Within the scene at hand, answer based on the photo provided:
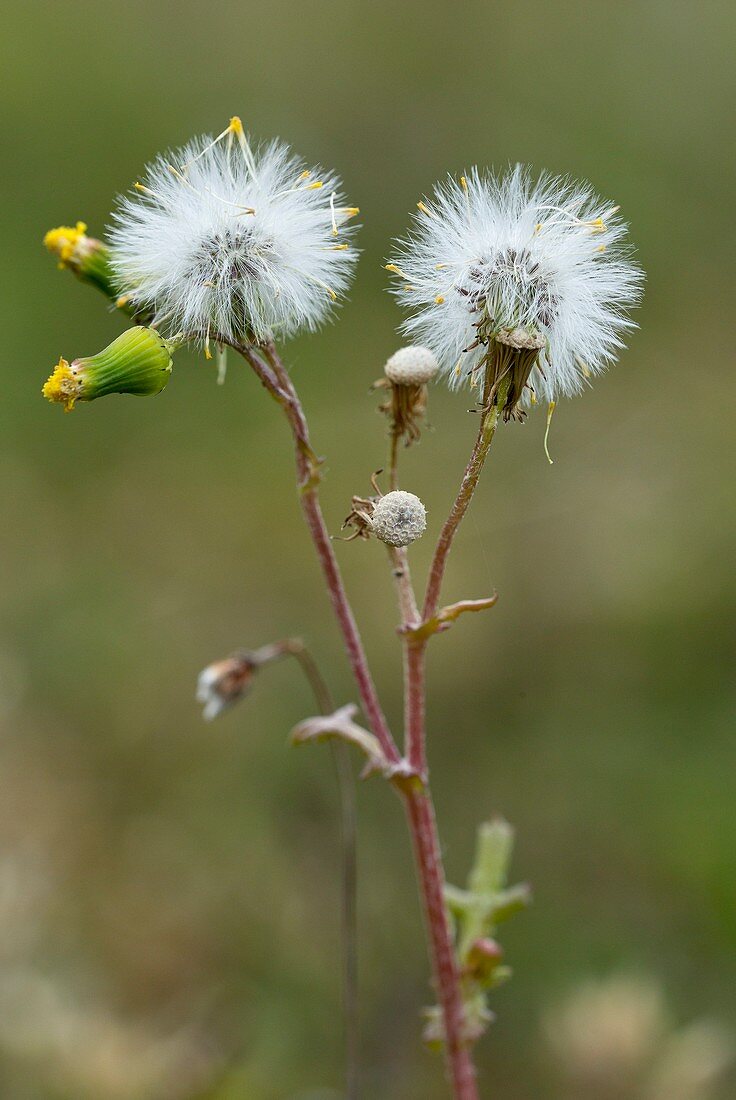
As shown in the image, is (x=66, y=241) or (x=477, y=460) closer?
(x=477, y=460)

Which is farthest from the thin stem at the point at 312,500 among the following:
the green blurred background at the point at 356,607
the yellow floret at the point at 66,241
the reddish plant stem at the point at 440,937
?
the green blurred background at the point at 356,607

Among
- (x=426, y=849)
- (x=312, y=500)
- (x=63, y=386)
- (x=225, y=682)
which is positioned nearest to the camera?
(x=63, y=386)

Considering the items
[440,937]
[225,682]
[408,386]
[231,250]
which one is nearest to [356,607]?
[225,682]

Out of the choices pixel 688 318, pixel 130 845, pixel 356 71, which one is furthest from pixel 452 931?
pixel 356 71

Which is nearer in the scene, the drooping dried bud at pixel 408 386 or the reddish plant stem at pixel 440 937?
the drooping dried bud at pixel 408 386

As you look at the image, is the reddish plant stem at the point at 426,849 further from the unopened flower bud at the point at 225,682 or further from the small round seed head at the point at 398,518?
the unopened flower bud at the point at 225,682

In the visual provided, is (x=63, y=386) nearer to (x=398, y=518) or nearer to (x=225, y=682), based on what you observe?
(x=398, y=518)
